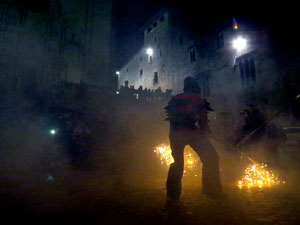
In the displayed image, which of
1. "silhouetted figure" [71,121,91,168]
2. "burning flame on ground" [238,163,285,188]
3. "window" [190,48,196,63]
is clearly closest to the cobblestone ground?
"burning flame on ground" [238,163,285,188]

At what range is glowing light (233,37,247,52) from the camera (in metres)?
13.6

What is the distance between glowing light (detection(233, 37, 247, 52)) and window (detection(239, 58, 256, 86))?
3.28 ft

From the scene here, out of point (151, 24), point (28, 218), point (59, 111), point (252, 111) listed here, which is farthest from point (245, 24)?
point (151, 24)

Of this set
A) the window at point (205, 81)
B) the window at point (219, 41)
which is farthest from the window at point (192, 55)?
the window at point (219, 41)

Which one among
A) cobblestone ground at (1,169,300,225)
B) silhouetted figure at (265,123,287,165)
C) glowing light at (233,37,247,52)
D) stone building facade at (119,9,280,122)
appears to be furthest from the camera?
glowing light at (233,37,247,52)

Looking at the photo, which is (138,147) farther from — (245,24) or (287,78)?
(245,24)

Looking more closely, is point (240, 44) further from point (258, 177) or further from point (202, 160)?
point (202, 160)

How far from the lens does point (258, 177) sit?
13.4ft

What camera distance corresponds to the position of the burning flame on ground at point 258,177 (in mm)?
3647

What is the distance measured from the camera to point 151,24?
28.5 m

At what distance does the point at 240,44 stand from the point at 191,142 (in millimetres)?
13987

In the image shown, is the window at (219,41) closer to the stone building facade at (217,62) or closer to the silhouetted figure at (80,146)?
the stone building facade at (217,62)

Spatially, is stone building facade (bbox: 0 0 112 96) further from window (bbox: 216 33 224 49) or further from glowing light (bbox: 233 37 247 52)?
glowing light (bbox: 233 37 247 52)

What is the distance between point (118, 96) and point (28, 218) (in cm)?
1121
